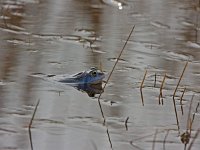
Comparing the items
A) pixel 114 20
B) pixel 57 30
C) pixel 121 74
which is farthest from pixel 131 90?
pixel 114 20

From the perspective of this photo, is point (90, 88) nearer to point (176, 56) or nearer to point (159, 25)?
point (176, 56)

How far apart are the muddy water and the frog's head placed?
78 mm

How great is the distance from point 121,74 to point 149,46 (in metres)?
0.70

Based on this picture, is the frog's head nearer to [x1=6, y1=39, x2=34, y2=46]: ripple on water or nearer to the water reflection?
the water reflection

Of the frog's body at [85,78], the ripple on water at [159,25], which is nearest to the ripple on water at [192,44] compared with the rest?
the ripple on water at [159,25]

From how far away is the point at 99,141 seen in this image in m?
3.09

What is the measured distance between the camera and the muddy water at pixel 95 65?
3.18m

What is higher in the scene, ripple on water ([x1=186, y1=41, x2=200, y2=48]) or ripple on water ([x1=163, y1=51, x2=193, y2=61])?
ripple on water ([x1=163, y1=51, x2=193, y2=61])

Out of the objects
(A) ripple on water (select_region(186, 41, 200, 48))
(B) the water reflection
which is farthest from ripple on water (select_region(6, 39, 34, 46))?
(A) ripple on water (select_region(186, 41, 200, 48))

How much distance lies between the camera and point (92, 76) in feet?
12.7

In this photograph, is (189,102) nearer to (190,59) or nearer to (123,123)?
(123,123)

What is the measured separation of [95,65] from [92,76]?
40cm

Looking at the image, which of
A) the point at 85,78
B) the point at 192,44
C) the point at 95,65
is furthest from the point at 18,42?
the point at 192,44

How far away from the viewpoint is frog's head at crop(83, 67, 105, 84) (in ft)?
12.7
